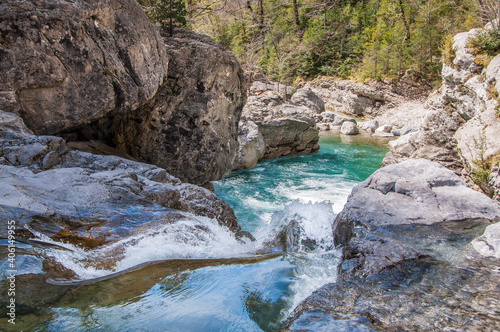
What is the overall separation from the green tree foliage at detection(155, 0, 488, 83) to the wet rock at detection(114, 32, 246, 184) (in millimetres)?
9732

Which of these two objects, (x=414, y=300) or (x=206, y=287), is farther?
(x=206, y=287)

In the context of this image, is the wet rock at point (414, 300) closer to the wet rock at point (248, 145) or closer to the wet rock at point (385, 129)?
the wet rock at point (248, 145)

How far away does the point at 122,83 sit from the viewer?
6348mm

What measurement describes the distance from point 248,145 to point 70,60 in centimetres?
848

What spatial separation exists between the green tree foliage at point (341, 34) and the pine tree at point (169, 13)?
8.50 meters

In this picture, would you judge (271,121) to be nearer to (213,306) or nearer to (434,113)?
(434,113)

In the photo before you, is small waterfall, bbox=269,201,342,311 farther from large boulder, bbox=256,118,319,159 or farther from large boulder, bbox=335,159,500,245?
large boulder, bbox=256,118,319,159

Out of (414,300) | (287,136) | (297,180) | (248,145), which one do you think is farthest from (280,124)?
(414,300)

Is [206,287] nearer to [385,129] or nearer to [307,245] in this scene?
[307,245]

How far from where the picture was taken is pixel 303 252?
16.9 feet

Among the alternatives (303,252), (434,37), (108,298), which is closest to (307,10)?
(434,37)

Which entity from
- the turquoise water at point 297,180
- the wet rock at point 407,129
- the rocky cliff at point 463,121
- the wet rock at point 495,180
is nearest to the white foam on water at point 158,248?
the turquoise water at point 297,180

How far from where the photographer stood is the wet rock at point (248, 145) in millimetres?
13117

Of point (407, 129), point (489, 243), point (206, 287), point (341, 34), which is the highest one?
point (341, 34)
